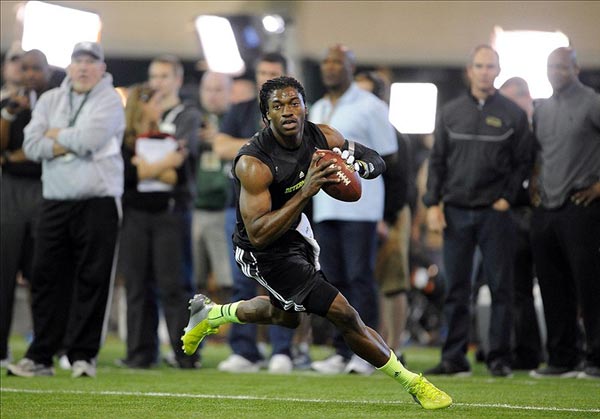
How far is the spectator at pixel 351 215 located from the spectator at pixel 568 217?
128 centimetres

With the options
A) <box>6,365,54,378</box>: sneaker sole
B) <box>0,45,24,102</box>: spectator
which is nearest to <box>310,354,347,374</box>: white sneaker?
<box>6,365,54,378</box>: sneaker sole

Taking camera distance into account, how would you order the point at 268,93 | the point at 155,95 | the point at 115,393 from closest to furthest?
the point at 268,93 → the point at 115,393 → the point at 155,95

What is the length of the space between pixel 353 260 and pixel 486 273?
1048 mm

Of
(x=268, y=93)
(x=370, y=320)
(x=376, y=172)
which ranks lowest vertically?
(x=370, y=320)

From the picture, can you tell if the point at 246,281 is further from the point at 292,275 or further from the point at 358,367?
the point at 292,275

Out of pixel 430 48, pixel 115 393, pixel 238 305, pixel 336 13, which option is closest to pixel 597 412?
pixel 238 305

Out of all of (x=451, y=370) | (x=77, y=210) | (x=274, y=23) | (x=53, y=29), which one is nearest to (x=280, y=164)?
(x=77, y=210)

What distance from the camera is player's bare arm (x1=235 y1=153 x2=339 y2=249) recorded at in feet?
21.3

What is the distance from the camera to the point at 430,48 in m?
20.5

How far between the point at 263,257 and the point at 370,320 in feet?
8.83

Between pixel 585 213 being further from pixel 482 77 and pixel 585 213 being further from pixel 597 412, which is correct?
pixel 597 412

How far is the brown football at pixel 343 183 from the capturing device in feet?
21.4

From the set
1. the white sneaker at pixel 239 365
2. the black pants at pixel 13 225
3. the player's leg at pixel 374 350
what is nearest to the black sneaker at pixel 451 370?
the white sneaker at pixel 239 365

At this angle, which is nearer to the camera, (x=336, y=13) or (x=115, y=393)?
(x=115, y=393)
